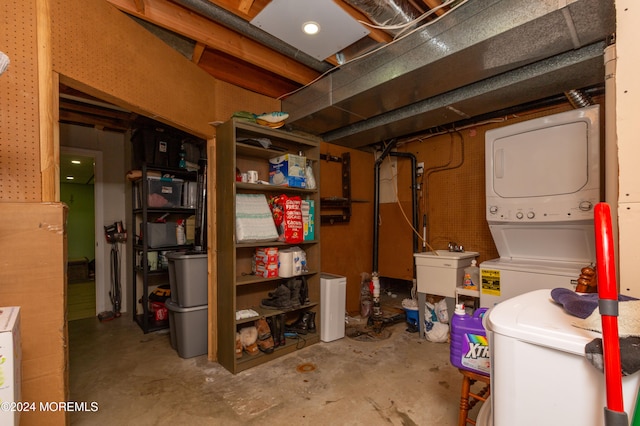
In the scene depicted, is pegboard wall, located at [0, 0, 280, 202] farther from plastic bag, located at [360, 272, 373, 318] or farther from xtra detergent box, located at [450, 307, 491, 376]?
plastic bag, located at [360, 272, 373, 318]

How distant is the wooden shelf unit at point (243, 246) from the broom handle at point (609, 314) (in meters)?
2.13

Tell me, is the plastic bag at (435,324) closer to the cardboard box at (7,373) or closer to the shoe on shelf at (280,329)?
the shoe on shelf at (280,329)

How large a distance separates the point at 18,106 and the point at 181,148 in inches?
86.0

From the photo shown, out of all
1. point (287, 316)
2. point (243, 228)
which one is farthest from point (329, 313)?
point (243, 228)

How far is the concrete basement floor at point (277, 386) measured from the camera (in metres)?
1.81

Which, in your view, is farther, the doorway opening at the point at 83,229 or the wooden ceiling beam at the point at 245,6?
the doorway opening at the point at 83,229

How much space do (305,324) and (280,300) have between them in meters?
0.42

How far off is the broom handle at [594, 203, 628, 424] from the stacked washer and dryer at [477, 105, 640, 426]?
11 cm

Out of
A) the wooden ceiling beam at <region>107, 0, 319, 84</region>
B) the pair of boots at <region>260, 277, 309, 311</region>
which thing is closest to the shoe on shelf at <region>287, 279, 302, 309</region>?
the pair of boots at <region>260, 277, 309, 311</region>

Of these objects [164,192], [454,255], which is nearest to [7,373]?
[164,192]

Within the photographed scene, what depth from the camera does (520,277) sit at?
2.24 metres

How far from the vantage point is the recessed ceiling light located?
6.37 feet

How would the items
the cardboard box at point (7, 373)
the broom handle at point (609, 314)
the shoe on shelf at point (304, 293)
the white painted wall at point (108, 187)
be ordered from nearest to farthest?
the broom handle at point (609, 314), the cardboard box at point (7, 373), the shoe on shelf at point (304, 293), the white painted wall at point (108, 187)

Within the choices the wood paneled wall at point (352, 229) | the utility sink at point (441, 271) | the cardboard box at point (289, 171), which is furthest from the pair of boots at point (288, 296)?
the utility sink at point (441, 271)
